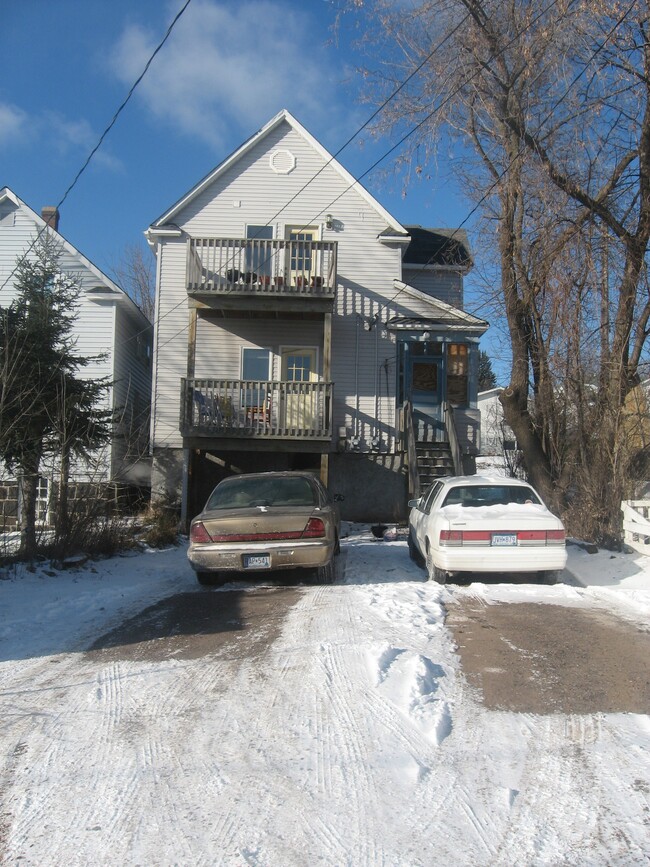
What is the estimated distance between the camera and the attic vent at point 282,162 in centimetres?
2052

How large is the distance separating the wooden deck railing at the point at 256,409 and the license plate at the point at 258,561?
320 inches

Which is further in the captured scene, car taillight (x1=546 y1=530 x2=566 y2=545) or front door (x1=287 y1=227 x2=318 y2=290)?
front door (x1=287 y1=227 x2=318 y2=290)

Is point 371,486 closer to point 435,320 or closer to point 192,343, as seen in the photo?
point 435,320

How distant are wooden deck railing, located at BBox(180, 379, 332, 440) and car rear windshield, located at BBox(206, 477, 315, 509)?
670 cm

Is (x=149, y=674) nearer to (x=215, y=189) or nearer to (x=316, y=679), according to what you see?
(x=316, y=679)

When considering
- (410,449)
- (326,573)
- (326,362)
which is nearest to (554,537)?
(326,573)

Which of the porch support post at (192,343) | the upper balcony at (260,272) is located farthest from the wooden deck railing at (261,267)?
the porch support post at (192,343)

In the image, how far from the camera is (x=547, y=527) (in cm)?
901

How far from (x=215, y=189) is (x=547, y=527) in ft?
48.7

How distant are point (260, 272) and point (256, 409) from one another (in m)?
3.58

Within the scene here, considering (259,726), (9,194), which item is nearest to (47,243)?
(9,194)

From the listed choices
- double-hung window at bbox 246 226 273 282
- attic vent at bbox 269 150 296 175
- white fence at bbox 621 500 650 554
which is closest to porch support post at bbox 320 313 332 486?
double-hung window at bbox 246 226 273 282

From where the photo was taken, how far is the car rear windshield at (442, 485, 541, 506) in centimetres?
973

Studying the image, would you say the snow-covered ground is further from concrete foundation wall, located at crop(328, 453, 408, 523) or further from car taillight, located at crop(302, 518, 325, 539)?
concrete foundation wall, located at crop(328, 453, 408, 523)
